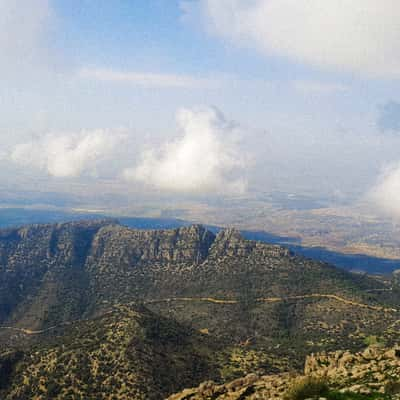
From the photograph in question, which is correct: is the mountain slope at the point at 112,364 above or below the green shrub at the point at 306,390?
below

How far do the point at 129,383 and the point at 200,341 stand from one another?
109ft

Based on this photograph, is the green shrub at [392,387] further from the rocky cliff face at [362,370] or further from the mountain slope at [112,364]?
the mountain slope at [112,364]

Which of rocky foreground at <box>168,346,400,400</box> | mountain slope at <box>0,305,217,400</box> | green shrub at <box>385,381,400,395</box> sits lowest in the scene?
mountain slope at <box>0,305,217,400</box>

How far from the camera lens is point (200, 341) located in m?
128

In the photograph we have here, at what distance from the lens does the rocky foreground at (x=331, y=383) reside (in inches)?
1534

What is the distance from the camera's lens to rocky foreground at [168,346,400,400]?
39.0m

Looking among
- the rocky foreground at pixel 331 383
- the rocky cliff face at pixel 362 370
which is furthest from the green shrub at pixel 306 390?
the rocky cliff face at pixel 362 370

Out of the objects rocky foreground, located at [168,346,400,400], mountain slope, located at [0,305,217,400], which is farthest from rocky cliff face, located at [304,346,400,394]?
mountain slope, located at [0,305,217,400]

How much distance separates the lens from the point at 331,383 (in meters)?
45.0

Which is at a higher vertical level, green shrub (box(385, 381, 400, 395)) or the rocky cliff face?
green shrub (box(385, 381, 400, 395))

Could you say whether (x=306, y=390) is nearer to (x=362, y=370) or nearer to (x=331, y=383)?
(x=331, y=383)

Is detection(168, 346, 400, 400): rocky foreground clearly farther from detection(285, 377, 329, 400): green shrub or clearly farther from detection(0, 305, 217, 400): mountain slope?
detection(0, 305, 217, 400): mountain slope

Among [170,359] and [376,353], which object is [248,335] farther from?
[376,353]

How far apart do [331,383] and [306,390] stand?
21.8 feet
